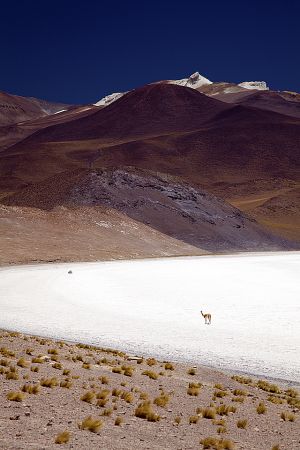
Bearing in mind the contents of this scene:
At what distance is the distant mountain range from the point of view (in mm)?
72250

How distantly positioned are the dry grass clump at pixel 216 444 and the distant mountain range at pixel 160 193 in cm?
5063

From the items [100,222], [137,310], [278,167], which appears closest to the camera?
[137,310]

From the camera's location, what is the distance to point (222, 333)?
1994 centimetres

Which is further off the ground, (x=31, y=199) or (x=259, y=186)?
(x=259, y=186)

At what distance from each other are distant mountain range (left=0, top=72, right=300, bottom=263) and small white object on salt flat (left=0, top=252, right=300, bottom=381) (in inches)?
994

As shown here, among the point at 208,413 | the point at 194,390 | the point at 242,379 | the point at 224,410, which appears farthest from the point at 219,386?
the point at 208,413

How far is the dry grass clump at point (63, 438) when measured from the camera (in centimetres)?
819

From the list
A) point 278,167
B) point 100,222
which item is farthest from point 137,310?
point 278,167

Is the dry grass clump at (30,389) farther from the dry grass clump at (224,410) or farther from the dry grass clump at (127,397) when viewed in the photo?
the dry grass clump at (224,410)

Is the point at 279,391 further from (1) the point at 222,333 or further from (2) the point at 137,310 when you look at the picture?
(2) the point at 137,310

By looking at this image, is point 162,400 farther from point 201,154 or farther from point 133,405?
point 201,154

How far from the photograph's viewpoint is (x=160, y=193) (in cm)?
9800

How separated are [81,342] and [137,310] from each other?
272 inches

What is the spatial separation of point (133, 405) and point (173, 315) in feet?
42.3
